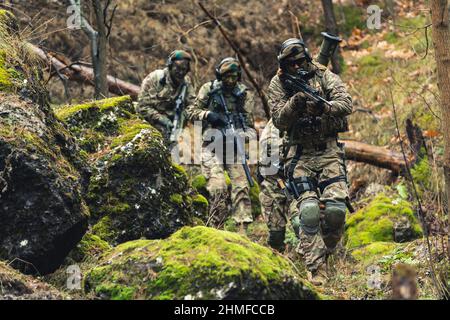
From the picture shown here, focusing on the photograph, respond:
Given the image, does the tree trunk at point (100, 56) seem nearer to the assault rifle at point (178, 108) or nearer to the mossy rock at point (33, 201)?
the assault rifle at point (178, 108)

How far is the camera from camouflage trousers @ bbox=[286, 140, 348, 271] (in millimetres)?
7621

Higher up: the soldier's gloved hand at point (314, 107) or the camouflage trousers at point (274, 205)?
the soldier's gloved hand at point (314, 107)

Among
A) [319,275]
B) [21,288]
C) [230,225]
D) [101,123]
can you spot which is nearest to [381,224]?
[230,225]

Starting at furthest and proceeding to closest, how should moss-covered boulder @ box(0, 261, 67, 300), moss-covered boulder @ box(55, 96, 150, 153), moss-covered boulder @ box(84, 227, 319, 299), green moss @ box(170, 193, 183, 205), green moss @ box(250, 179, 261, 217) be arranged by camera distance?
green moss @ box(250, 179, 261, 217) < moss-covered boulder @ box(55, 96, 150, 153) < green moss @ box(170, 193, 183, 205) < moss-covered boulder @ box(0, 261, 67, 300) < moss-covered boulder @ box(84, 227, 319, 299)

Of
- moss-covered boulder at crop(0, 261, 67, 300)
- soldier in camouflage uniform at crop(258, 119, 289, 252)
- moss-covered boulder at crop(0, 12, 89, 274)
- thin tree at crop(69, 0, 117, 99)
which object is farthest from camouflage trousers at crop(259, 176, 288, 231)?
moss-covered boulder at crop(0, 261, 67, 300)

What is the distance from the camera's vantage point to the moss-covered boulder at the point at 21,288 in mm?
5477

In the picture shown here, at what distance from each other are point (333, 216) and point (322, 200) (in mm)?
192

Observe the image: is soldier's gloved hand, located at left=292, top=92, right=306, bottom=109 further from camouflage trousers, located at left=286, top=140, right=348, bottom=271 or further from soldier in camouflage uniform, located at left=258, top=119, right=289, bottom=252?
soldier in camouflage uniform, located at left=258, top=119, right=289, bottom=252

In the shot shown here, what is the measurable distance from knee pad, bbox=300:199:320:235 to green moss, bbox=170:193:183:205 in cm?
126

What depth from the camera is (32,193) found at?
21.0 ft

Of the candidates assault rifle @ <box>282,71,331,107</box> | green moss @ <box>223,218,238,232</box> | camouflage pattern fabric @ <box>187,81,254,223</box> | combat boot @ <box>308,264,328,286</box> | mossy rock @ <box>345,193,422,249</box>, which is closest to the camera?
combat boot @ <box>308,264,328,286</box>

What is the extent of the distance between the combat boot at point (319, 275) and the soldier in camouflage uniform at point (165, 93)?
15.3ft

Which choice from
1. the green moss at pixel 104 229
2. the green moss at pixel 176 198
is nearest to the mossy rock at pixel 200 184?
the green moss at pixel 176 198

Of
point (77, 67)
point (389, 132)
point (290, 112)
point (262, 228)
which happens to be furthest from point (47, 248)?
point (389, 132)
